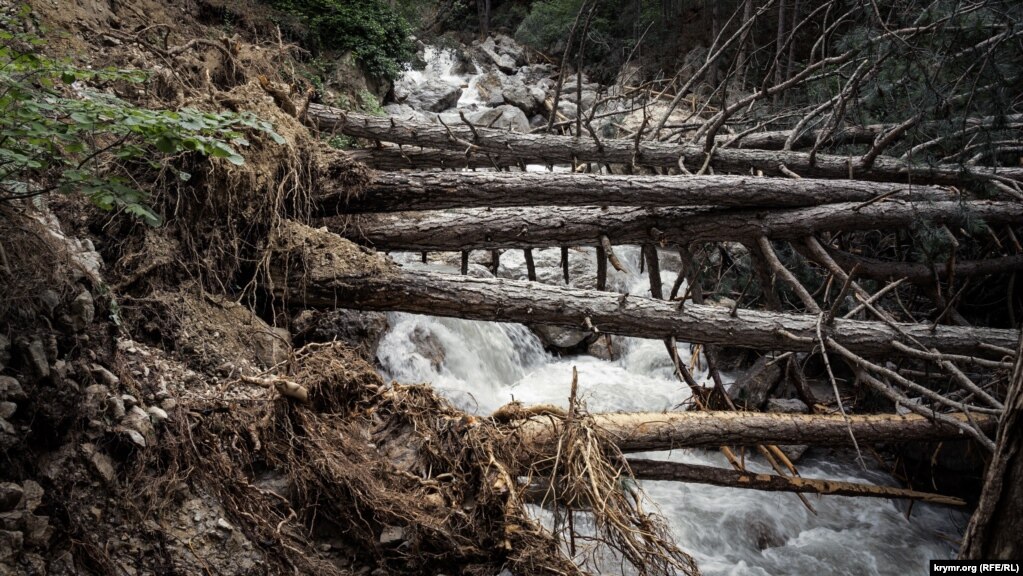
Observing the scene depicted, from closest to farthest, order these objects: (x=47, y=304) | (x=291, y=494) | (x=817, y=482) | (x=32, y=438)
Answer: (x=32, y=438), (x=47, y=304), (x=291, y=494), (x=817, y=482)

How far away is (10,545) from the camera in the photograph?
1.85 meters

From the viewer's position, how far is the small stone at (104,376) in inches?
93.7

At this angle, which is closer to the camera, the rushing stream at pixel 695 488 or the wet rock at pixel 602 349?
the rushing stream at pixel 695 488

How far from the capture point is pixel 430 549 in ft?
8.95

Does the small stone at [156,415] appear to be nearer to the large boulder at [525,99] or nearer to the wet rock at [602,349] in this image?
the wet rock at [602,349]

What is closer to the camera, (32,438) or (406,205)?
(32,438)

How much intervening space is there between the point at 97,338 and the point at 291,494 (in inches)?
42.7

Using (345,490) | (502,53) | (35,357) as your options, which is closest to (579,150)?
(345,490)

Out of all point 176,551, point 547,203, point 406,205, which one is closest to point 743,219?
point 547,203

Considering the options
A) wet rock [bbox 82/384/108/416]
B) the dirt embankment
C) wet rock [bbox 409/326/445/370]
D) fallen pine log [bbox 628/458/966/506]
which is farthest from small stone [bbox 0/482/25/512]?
wet rock [bbox 409/326/445/370]

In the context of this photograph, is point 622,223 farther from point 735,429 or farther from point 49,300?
A: point 49,300

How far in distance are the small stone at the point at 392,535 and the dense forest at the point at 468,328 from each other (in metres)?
0.02

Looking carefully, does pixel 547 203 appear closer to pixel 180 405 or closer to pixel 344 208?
pixel 344 208

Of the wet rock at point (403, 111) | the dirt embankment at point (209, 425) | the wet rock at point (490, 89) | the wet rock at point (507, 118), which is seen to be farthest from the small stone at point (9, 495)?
the wet rock at point (490, 89)
